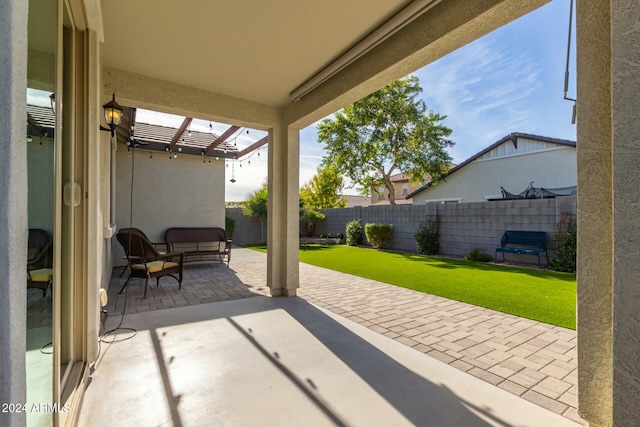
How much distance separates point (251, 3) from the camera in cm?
256

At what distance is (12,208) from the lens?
66 centimetres

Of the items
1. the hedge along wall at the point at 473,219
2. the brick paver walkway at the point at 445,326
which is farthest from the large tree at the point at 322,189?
the brick paver walkway at the point at 445,326

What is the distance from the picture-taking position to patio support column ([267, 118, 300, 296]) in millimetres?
4922

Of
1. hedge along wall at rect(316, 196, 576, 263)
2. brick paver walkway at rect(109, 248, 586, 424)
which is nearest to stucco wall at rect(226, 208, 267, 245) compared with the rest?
hedge along wall at rect(316, 196, 576, 263)

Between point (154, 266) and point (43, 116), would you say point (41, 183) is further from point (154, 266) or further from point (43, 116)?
point (154, 266)

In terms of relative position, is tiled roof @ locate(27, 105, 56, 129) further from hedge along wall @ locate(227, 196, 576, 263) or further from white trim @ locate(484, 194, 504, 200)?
white trim @ locate(484, 194, 504, 200)

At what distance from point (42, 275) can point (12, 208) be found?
1.04 m

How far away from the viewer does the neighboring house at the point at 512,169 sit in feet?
42.9

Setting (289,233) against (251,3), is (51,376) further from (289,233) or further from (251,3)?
(289,233)

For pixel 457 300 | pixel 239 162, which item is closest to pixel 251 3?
pixel 457 300

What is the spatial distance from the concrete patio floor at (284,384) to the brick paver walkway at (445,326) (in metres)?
0.20

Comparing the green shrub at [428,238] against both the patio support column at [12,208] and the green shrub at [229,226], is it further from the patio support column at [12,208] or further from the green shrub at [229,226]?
the patio support column at [12,208]

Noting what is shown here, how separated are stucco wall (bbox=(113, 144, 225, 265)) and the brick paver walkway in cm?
200

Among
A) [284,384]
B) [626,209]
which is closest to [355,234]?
[284,384]
